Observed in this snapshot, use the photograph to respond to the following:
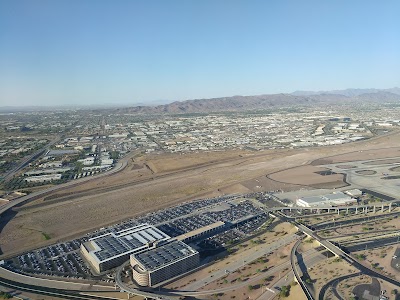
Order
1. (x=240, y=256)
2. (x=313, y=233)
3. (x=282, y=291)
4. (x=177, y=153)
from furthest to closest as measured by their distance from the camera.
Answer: (x=177, y=153) → (x=313, y=233) → (x=240, y=256) → (x=282, y=291)

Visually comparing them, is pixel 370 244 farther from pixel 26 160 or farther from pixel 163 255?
pixel 26 160

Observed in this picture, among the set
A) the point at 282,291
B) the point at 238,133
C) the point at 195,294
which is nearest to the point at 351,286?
the point at 282,291

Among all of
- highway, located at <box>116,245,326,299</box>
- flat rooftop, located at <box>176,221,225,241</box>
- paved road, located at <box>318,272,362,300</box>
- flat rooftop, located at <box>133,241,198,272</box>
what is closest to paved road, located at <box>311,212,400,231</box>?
highway, located at <box>116,245,326,299</box>

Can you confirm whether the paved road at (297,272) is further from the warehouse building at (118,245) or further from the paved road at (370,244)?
the warehouse building at (118,245)

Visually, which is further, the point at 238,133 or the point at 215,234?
the point at 238,133

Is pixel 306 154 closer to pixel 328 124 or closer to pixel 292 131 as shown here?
pixel 292 131

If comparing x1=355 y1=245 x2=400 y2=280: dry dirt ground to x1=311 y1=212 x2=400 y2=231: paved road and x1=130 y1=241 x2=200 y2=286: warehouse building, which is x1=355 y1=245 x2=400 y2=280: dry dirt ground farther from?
x1=130 y1=241 x2=200 y2=286: warehouse building

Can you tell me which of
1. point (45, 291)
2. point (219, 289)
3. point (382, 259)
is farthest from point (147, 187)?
point (382, 259)
